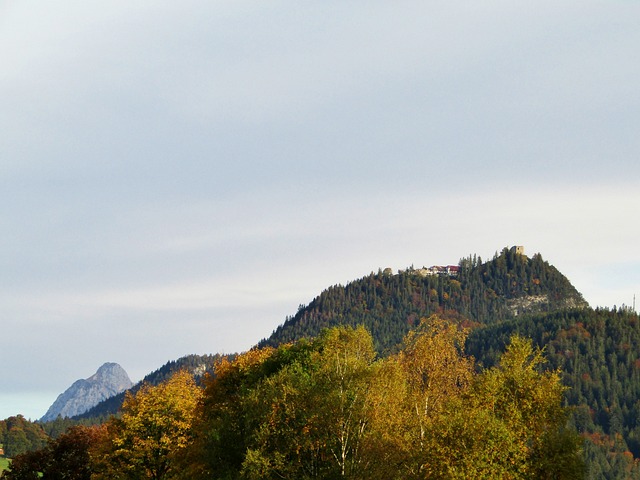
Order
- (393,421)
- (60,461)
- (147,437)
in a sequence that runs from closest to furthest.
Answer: (393,421)
(147,437)
(60,461)

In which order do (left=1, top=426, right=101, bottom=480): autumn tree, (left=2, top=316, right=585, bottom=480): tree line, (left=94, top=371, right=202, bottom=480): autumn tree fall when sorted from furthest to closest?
1. (left=1, top=426, right=101, bottom=480): autumn tree
2. (left=94, top=371, right=202, bottom=480): autumn tree
3. (left=2, top=316, right=585, bottom=480): tree line

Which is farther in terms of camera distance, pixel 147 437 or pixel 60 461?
pixel 60 461

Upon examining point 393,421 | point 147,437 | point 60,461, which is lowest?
point 393,421

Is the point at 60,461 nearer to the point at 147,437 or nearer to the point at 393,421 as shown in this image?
the point at 147,437

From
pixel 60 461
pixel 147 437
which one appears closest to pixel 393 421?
pixel 147 437

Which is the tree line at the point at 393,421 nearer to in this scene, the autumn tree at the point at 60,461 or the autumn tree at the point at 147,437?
the autumn tree at the point at 147,437

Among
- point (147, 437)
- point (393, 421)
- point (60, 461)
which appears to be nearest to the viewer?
point (393, 421)

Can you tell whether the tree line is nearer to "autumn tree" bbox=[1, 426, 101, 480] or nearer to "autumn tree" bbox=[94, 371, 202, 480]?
"autumn tree" bbox=[94, 371, 202, 480]

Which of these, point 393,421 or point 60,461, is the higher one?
point 60,461

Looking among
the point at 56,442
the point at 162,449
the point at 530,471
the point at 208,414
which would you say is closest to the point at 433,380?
the point at 530,471

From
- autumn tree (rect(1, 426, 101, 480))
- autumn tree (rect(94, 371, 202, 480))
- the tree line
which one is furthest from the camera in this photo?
autumn tree (rect(1, 426, 101, 480))

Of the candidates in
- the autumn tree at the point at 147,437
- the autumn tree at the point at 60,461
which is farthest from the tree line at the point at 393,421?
the autumn tree at the point at 60,461

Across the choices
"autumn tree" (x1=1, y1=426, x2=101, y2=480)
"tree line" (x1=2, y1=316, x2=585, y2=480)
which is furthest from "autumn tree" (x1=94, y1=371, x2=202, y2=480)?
"autumn tree" (x1=1, y1=426, x2=101, y2=480)

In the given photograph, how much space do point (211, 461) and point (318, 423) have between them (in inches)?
712
